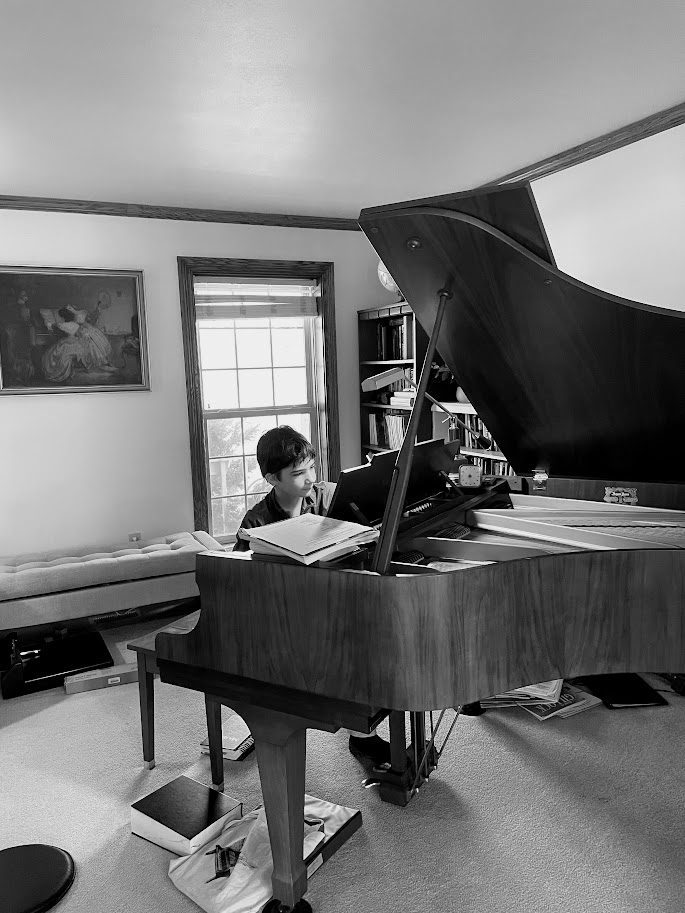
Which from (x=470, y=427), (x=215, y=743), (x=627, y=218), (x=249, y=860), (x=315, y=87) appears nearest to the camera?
(x=249, y=860)

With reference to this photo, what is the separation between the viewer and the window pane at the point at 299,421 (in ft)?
19.0

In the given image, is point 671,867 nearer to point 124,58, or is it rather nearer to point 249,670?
point 249,670

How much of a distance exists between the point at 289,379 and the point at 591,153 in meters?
2.81

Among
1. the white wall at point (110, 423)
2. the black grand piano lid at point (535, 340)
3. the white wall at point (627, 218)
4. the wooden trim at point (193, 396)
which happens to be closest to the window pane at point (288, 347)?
the white wall at point (110, 423)

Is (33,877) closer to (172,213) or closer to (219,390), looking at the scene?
(219,390)

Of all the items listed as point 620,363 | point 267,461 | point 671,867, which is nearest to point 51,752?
point 267,461

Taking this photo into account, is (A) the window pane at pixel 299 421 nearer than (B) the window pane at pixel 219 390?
No

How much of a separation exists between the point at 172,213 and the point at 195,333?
855 millimetres

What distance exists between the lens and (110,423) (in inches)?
200

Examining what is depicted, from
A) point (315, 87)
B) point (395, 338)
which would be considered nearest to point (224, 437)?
point (395, 338)

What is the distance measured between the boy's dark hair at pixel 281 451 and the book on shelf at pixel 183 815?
3.87 feet

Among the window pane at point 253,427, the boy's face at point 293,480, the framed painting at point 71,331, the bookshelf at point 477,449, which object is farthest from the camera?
the window pane at point 253,427

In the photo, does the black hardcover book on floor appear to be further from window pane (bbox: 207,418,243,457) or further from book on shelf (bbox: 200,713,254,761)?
window pane (bbox: 207,418,243,457)

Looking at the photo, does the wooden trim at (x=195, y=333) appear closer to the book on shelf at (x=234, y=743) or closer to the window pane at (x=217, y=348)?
the window pane at (x=217, y=348)
